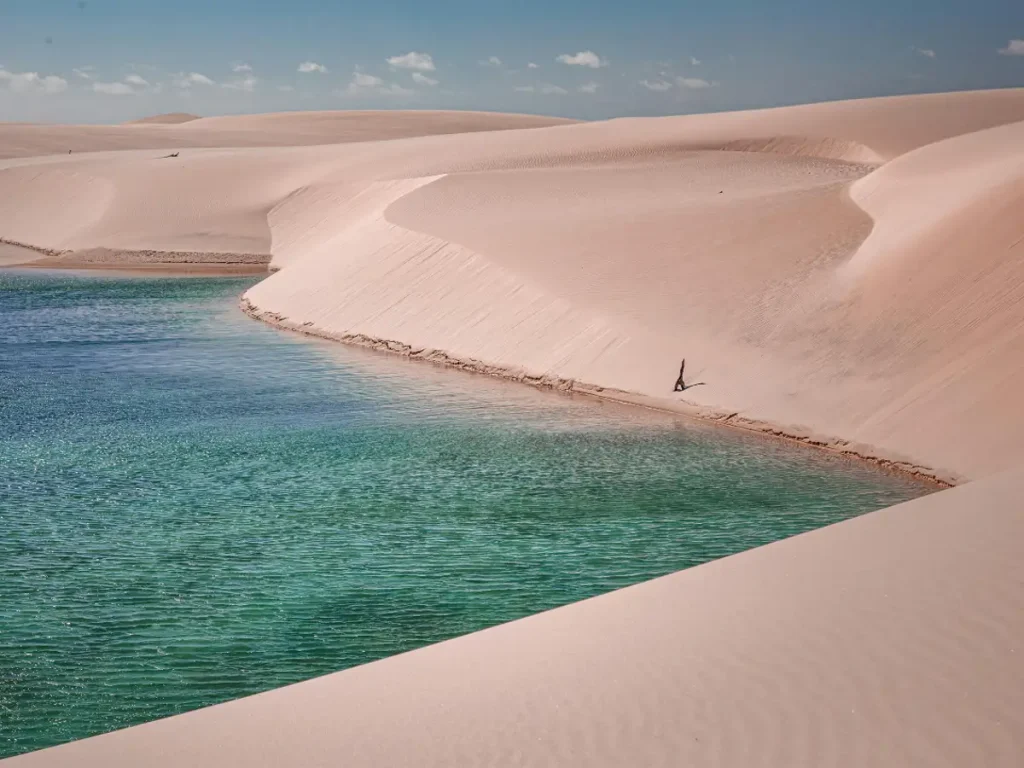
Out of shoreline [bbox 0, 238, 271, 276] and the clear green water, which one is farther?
shoreline [bbox 0, 238, 271, 276]

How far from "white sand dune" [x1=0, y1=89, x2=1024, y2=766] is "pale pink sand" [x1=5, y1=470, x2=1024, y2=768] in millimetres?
19

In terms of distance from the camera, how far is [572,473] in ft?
39.3

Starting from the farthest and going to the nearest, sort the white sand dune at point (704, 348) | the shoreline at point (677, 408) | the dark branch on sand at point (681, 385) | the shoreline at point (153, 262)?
1. the shoreline at point (153, 262)
2. the dark branch on sand at point (681, 385)
3. the shoreline at point (677, 408)
4. the white sand dune at point (704, 348)

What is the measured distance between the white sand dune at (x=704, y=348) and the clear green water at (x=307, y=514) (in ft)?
4.27

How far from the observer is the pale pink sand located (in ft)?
15.3

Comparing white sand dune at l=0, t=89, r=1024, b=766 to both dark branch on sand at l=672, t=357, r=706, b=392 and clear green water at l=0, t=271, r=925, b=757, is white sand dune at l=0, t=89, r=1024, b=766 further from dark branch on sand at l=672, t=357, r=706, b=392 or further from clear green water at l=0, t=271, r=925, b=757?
clear green water at l=0, t=271, r=925, b=757

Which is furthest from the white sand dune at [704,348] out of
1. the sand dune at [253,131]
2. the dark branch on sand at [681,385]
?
the sand dune at [253,131]

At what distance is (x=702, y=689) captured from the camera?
5172 mm

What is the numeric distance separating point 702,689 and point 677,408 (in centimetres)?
977

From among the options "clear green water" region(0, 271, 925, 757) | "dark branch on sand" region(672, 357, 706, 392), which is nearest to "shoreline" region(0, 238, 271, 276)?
"clear green water" region(0, 271, 925, 757)

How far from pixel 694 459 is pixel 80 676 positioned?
7.14 m

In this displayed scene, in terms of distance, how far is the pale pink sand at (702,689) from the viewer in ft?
15.3

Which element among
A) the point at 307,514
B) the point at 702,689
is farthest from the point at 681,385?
the point at 702,689

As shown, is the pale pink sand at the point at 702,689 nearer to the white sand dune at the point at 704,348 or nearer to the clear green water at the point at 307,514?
the white sand dune at the point at 704,348
